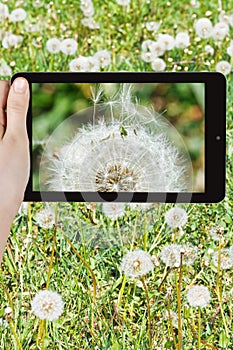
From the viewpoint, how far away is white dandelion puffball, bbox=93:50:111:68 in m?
1.39

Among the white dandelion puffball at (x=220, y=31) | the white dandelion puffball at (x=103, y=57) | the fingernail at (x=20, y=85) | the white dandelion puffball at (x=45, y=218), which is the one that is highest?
the white dandelion puffball at (x=220, y=31)

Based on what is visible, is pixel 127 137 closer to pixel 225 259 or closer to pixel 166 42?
pixel 225 259

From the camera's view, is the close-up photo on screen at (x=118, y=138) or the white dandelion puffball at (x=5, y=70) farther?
the white dandelion puffball at (x=5, y=70)

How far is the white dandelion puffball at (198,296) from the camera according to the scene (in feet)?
3.84

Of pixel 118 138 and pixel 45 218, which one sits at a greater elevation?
pixel 118 138

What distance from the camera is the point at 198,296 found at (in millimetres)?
1176

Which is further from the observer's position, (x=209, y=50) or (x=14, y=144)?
(x=209, y=50)

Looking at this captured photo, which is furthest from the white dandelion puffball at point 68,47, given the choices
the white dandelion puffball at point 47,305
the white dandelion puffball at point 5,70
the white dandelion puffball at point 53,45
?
the white dandelion puffball at point 47,305

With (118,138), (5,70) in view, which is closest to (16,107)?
(118,138)

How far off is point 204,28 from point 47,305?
653 millimetres

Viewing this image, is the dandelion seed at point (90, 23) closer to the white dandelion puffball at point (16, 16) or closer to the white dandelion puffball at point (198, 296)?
the white dandelion puffball at point (16, 16)

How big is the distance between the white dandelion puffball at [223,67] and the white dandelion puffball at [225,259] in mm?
381

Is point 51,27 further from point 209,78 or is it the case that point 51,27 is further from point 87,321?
point 87,321

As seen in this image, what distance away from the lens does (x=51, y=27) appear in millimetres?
1462
